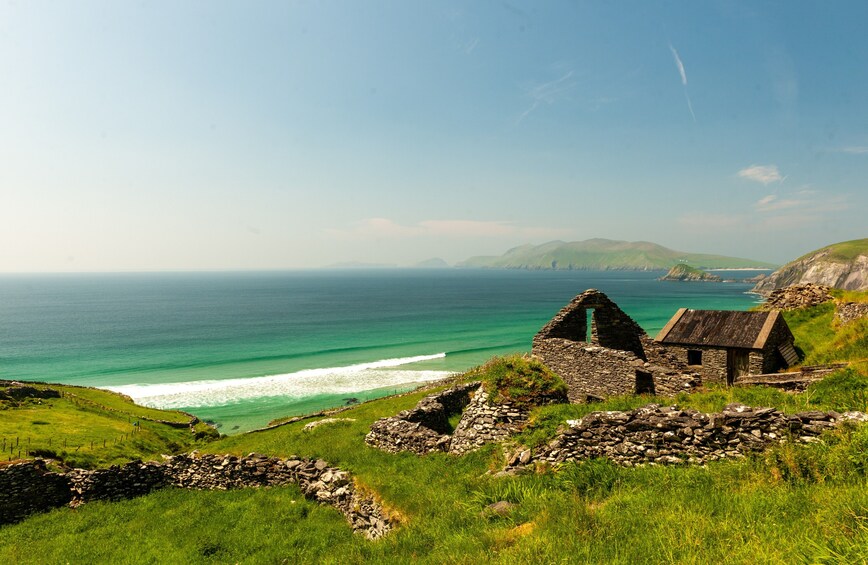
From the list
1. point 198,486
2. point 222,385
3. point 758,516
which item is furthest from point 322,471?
point 222,385

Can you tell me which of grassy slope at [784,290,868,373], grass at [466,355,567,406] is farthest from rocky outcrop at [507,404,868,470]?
grassy slope at [784,290,868,373]

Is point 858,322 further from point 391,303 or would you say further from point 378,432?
point 391,303

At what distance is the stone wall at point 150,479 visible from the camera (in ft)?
53.6

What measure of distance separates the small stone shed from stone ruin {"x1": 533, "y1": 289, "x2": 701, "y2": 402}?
1041 mm

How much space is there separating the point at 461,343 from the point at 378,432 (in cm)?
7397

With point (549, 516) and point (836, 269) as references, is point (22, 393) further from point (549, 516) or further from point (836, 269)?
point (836, 269)

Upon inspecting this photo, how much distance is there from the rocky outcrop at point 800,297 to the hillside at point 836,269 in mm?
151226

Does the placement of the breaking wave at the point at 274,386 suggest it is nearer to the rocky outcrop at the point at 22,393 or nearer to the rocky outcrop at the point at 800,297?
the rocky outcrop at the point at 22,393

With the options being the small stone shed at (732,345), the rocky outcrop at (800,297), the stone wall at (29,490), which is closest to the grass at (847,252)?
the rocky outcrop at (800,297)

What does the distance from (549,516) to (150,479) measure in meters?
21.3

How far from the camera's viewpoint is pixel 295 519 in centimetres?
1400

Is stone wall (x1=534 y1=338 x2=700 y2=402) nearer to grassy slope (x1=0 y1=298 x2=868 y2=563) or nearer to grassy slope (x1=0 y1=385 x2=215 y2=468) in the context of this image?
grassy slope (x1=0 y1=298 x2=868 y2=563)

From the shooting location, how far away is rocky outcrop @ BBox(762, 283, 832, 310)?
86.6 ft

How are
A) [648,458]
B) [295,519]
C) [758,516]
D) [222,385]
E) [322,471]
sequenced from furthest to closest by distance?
[222,385]
[322,471]
[295,519]
[648,458]
[758,516]
